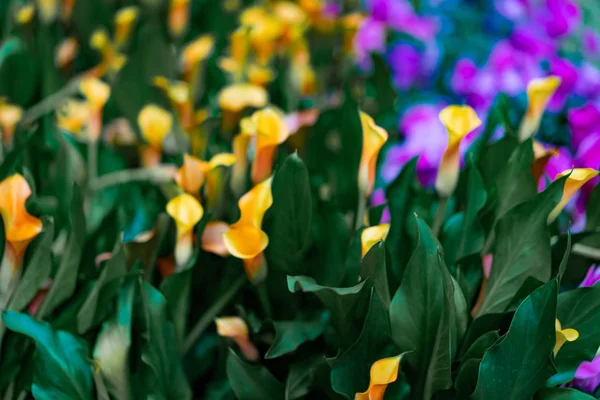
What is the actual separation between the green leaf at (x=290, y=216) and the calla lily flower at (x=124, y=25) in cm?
44

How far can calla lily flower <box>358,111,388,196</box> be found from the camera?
19.1 inches

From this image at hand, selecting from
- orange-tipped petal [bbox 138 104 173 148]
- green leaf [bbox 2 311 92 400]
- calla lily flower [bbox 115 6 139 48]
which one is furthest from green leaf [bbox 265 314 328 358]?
calla lily flower [bbox 115 6 139 48]

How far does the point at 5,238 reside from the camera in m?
0.48

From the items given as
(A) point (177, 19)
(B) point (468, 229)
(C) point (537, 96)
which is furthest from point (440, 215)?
(A) point (177, 19)

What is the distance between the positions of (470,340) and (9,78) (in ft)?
Answer: 1.92

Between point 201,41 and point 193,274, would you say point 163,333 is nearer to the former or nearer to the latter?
point 193,274

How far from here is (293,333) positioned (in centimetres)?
46

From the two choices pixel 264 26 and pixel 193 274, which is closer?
pixel 193 274

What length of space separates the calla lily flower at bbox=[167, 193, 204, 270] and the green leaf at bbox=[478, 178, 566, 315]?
0.22m

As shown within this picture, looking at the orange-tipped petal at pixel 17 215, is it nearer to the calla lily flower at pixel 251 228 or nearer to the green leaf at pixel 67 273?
the green leaf at pixel 67 273

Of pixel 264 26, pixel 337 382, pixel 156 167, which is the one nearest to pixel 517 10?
pixel 264 26

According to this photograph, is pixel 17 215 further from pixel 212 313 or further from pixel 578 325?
pixel 578 325

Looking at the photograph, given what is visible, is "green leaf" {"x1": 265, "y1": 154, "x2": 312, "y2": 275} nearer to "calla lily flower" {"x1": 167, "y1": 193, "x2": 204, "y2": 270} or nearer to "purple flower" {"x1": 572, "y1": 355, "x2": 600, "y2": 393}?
"calla lily flower" {"x1": 167, "y1": 193, "x2": 204, "y2": 270}

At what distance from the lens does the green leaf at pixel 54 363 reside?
1.42 ft
